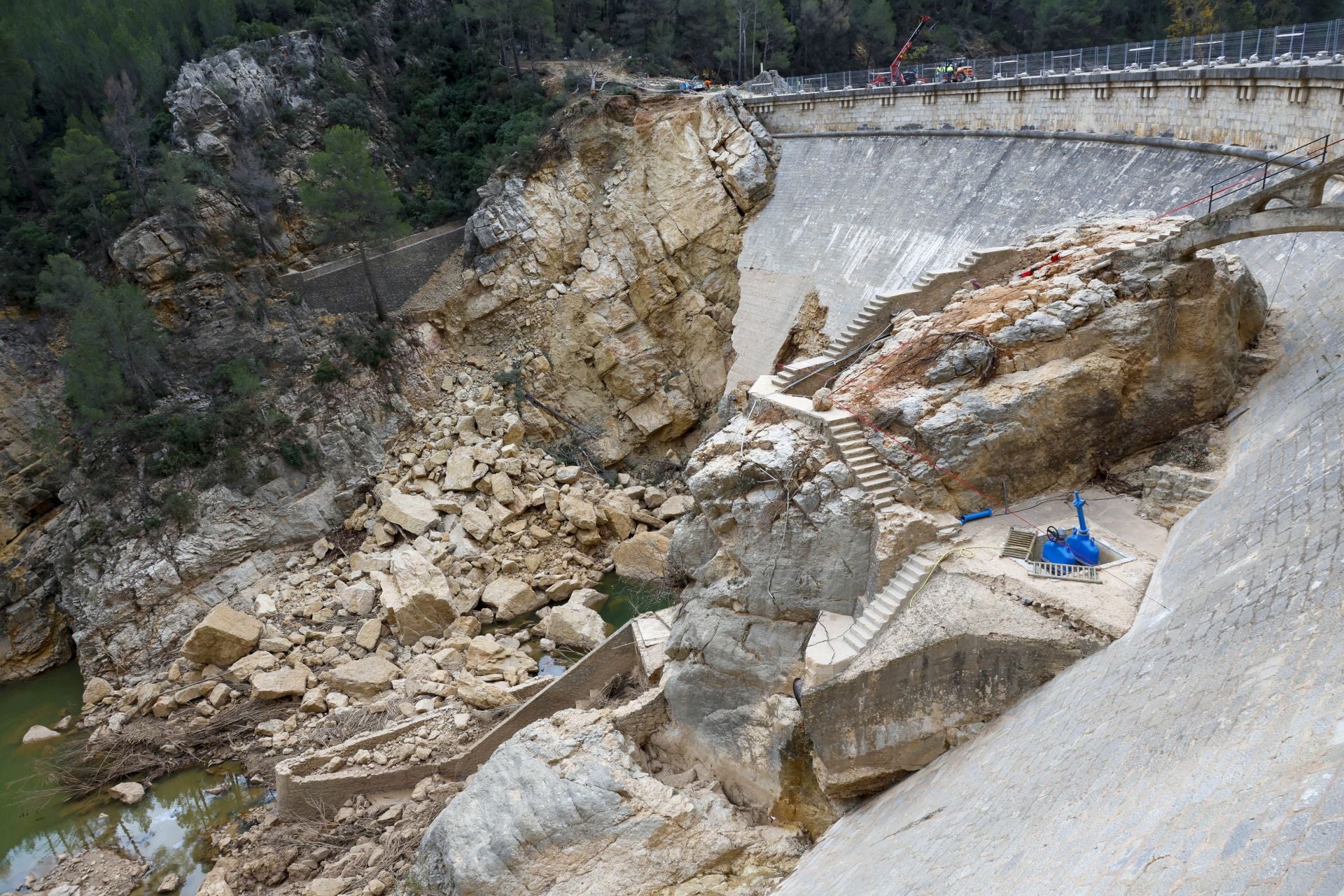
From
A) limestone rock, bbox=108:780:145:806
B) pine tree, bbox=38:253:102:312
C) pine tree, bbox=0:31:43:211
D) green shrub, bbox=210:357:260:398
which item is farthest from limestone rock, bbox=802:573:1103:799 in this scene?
pine tree, bbox=0:31:43:211

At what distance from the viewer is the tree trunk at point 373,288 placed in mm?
26797

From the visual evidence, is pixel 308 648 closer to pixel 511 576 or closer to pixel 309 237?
pixel 511 576

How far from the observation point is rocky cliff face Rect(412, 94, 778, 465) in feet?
91.6

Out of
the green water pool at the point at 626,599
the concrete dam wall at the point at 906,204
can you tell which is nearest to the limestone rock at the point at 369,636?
the green water pool at the point at 626,599

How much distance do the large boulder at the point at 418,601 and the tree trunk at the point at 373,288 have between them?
9992 mm

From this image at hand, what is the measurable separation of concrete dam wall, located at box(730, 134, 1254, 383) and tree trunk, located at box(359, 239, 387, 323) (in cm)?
1193

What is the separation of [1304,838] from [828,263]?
22.5 meters

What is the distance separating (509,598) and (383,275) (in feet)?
43.2

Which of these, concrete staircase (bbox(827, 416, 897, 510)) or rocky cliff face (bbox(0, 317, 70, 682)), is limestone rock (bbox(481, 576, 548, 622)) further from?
rocky cliff face (bbox(0, 317, 70, 682))

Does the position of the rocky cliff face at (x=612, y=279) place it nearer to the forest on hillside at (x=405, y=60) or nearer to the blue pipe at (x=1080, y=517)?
the forest on hillside at (x=405, y=60)

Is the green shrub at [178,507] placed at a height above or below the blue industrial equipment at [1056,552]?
below

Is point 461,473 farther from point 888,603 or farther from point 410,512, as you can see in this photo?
point 888,603

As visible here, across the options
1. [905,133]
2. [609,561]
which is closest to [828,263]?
[905,133]

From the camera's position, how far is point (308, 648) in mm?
19969
